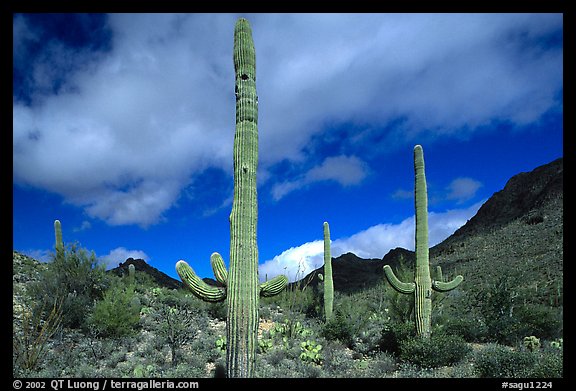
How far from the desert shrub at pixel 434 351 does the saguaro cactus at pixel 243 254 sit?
5.62 meters

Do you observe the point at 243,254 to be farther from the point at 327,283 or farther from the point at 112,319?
the point at 327,283

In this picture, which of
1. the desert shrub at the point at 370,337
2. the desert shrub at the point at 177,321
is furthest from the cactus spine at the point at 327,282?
the desert shrub at the point at 177,321

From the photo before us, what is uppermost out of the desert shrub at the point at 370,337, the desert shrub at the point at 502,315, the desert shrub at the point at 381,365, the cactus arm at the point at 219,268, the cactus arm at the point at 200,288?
the cactus arm at the point at 219,268

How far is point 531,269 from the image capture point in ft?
80.0

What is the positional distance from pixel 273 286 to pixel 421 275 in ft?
21.1

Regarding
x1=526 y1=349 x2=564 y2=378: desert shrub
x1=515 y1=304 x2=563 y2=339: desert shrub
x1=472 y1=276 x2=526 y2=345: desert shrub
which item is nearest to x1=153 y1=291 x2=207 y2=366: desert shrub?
x1=526 y1=349 x2=564 y2=378: desert shrub

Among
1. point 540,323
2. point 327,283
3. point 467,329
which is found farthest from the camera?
point 327,283

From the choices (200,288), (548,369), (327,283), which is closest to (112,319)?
(200,288)

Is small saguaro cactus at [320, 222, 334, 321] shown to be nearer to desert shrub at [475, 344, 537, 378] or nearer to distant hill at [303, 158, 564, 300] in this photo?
distant hill at [303, 158, 564, 300]

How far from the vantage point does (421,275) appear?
1180 centimetres

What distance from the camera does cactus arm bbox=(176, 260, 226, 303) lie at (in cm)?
686

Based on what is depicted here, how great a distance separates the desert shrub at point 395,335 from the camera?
39.0ft

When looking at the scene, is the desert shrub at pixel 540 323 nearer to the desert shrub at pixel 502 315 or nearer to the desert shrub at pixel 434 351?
the desert shrub at pixel 502 315
